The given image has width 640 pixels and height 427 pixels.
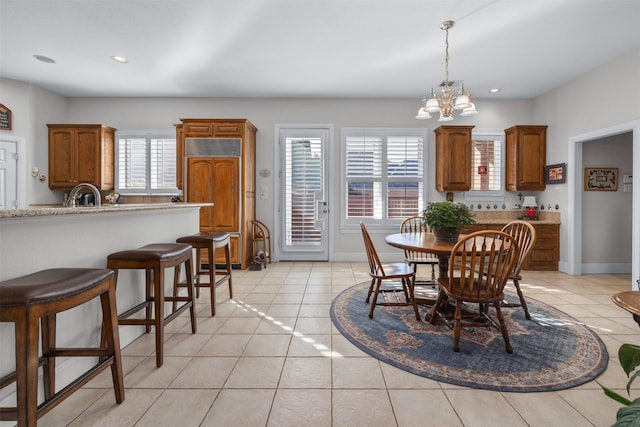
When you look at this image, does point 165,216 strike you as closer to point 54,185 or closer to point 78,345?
point 78,345

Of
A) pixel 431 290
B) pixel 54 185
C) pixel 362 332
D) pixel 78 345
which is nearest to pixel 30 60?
pixel 54 185

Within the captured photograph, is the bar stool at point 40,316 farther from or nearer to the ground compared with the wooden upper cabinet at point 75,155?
nearer to the ground

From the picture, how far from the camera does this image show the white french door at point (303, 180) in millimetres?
5207

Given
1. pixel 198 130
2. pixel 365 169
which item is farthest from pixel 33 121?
pixel 365 169

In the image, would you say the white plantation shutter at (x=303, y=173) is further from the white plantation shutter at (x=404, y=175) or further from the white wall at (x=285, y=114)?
→ the white plantation shutter at (x=404, y=175)

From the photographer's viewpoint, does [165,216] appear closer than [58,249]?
No

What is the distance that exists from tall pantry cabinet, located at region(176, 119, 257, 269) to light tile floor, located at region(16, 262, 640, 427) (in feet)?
6.78

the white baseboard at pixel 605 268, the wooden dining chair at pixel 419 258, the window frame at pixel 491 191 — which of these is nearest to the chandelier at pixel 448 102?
the wooden dining chair at pixel 419 258

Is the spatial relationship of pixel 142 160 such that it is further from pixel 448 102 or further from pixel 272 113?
pixel 448 102

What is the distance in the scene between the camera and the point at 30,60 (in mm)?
3869

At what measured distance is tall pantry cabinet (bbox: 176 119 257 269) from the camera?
4492 mm

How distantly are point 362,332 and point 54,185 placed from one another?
5603 mm

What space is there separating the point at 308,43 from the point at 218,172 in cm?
230

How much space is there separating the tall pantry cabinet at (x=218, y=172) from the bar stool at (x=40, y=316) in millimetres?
3099
